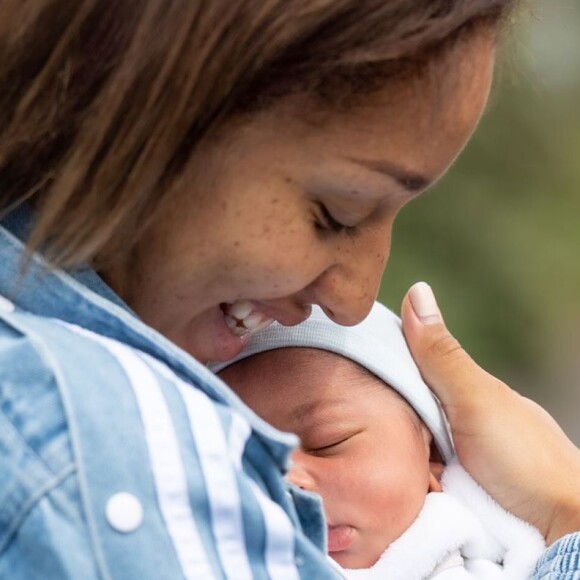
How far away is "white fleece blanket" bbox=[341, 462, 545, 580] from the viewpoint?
156 cm

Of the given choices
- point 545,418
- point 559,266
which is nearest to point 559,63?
point 559,266

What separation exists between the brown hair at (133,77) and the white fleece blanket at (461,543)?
0.74m

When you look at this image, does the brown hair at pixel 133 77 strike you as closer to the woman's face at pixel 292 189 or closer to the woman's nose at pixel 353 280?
the woman's face at pixel 292 189

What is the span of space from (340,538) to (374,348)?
295 millimetres

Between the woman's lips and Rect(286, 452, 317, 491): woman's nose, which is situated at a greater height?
Rect(286, 452, 317, 491): woman's nose

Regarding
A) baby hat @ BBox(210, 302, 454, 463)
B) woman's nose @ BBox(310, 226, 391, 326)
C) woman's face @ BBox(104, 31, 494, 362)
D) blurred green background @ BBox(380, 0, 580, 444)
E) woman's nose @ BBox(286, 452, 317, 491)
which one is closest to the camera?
woman's face @ BBox(104, 31, 494, 362)

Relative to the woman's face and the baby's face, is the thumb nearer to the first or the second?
the baby's face

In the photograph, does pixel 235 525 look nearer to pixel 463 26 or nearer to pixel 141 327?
pixel 141 327

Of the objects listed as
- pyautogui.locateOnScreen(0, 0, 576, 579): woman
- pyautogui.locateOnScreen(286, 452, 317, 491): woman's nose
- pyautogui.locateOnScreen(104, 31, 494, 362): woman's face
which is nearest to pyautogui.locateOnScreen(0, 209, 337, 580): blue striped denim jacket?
pyautogui.locateOnScreen(0, 0, 576, 579): woman

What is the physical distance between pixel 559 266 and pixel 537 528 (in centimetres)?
329

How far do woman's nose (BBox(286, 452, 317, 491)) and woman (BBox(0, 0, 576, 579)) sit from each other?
391 mm

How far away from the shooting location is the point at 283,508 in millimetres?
1036

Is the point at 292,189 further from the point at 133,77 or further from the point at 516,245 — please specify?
the point at 516,245

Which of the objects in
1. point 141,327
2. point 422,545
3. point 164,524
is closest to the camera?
point 164,524
